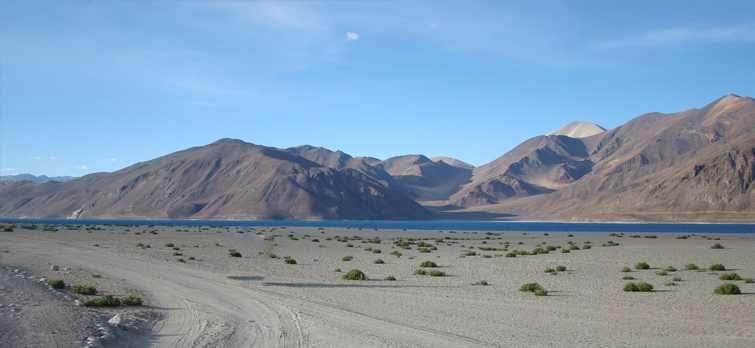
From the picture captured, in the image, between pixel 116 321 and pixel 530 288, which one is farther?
pixel 530 288

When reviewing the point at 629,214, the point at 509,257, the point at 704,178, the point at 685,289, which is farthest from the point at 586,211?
the point at 685,289

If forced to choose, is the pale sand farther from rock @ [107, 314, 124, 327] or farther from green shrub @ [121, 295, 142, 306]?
rock @ [107, 314, 124, 327]

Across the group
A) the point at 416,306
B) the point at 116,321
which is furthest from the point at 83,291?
the point at 416,306

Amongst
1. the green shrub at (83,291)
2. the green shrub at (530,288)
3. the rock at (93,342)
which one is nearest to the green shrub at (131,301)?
the green shrub at (83,291)

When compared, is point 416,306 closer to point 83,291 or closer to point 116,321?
point 116,321

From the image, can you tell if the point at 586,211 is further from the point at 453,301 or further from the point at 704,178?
the point at 453,301

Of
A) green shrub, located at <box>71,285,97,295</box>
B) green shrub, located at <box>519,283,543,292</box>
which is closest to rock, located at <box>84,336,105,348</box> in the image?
green shrub, located at <box>71,285,97,295</box>

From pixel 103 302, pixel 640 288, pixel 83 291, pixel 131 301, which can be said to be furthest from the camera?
pixel 640 288

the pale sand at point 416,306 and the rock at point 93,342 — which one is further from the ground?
→ the rock at point 93,342

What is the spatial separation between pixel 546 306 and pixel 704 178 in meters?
180

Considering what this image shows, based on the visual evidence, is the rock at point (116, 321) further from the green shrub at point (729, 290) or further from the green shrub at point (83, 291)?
the green shrub at point (729, 290)

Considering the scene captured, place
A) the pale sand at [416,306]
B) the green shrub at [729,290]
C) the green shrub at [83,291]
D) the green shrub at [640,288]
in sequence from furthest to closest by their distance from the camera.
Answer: the green shrub at [640,288] < the green shrub at [729,290] < the green shrub at [83,291] < the pale sand at [416,306]

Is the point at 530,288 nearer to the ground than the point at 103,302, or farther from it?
nearer to the ground

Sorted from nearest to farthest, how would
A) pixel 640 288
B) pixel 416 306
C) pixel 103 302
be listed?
pixel 103 302 → pixel 416 306 → pixel 640 288
